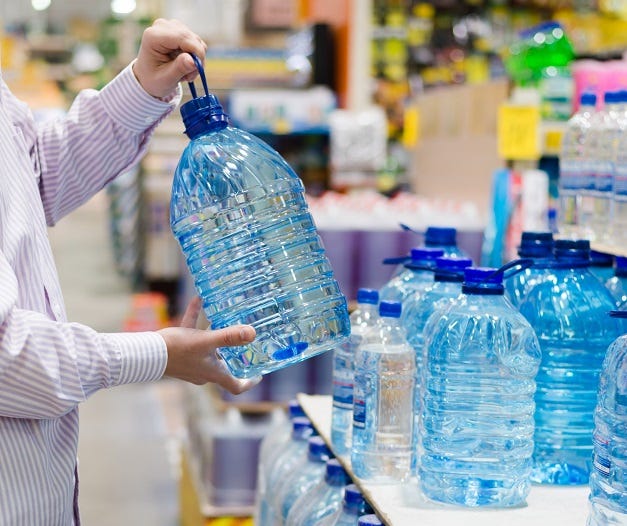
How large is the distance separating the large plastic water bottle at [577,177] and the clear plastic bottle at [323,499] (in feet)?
2.69

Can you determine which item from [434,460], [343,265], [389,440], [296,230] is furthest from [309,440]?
[343,265]

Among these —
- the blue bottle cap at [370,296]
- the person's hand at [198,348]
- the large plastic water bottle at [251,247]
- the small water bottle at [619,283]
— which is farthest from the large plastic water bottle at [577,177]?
the person's hand at [198,348]

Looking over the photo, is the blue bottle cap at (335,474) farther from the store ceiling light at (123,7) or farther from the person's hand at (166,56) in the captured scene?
the store ceiling light at (123,7)

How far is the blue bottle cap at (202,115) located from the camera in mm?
1735

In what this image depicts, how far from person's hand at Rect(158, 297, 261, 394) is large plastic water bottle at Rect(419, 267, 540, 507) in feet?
1.35

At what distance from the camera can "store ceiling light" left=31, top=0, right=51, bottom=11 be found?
77.4ft

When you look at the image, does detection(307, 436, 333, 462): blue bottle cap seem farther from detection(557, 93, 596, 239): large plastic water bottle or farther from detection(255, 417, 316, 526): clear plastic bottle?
detection(557, 93, 596, 239): large plastic water bottle

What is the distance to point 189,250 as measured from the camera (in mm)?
1836

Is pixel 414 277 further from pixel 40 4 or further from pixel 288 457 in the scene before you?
pixel 40 4

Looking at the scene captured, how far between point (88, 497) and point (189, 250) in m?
3.50

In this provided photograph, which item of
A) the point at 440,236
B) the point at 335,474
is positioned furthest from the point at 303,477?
the point at 440,236

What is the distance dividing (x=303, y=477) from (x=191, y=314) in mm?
663

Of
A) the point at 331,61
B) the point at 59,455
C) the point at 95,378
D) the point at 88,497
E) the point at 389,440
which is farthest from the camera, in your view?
the point at 331,61

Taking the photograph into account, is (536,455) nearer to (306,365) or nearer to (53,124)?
(53,124)
